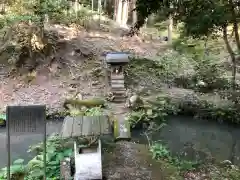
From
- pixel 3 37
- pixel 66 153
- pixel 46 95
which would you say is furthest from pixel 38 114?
pixel 3 37

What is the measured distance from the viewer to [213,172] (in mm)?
6891

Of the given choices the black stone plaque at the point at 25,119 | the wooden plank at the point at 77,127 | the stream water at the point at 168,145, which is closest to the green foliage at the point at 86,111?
the stream water at the point at 168,145

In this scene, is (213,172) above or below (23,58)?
below

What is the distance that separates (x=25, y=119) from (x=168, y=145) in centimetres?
568

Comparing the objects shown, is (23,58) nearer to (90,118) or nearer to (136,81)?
(136,81)

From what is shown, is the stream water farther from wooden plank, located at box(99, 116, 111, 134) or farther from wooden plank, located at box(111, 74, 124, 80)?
wooden plank, located at box(111, 74, 124, 80)

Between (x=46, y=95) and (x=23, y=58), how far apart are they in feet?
8.11

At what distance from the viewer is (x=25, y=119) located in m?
5.30

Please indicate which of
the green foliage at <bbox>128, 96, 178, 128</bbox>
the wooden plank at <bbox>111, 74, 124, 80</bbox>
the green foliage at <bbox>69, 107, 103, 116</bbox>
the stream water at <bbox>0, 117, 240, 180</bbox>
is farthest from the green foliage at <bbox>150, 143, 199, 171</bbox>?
the wooden plank at <bbox>111, 74, 124, 80</bbox>

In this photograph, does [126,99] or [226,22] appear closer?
[226,22]

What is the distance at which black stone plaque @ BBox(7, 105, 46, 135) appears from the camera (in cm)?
523

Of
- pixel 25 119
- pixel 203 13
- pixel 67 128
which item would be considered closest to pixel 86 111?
pixel 203 13

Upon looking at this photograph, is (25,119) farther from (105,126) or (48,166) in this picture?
(48,166)

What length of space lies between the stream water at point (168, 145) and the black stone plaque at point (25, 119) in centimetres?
171
